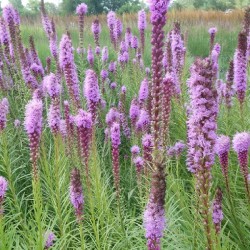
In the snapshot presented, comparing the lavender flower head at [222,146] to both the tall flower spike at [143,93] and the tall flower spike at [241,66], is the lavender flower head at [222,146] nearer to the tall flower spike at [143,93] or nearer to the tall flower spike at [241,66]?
the tall flower spike at [241,66]

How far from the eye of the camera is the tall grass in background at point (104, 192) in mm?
2566

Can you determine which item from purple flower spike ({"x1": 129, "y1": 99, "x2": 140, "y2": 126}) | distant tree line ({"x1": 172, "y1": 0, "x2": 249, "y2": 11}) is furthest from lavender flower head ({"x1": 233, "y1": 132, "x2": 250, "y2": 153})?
distant tree line ({"x1": 172, "y1": 0, "x2": 249, "y2": 11})

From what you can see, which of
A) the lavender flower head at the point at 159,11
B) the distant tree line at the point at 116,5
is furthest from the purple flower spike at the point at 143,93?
the distant tree line at the point at 116,5

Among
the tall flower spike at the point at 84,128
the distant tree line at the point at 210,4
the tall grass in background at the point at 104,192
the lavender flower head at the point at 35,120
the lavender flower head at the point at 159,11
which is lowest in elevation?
the distant tree line at the point at 210,4

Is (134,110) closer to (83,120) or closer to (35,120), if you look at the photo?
(83,120)

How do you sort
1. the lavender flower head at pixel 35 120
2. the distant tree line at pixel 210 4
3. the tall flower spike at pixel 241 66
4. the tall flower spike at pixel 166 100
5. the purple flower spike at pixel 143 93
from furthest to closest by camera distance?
the distant tree line at pixel 210 4, the purple flower spike at pixel 143 93, the tall flower spike at pixel 241 66, the tall flower spike at pixel 166 100, the lavender flower head at pixel 35 120

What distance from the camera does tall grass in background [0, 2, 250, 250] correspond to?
257 cm

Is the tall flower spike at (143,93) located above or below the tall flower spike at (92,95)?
below

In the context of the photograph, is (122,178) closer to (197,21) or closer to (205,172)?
(205,172)

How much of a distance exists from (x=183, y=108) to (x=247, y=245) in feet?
5.99

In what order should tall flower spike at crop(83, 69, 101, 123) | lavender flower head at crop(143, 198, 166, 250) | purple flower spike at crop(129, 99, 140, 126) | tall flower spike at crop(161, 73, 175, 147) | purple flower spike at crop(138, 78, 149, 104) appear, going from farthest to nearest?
purple flower spike at crop(138, 78, 149, 104) → purple flower spike at crop(129, 99, 140, 126) → tall flower spike at crop(83, 69, 101, 123) → tall flower spike at crop(161, 73, 175, 147) → lavender flower head at crop(143, 198, 166, 250)

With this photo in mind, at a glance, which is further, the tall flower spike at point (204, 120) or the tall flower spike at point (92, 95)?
the tall flower spike at point (92, 95)

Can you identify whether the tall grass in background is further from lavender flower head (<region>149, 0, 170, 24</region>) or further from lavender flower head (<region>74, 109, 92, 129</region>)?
lavender flower head (<region>149, 0, 170, 24</region>)

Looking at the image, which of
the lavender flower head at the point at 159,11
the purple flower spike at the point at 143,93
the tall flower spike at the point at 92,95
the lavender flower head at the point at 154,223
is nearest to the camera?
the lavender flower head at the point at 154,223
